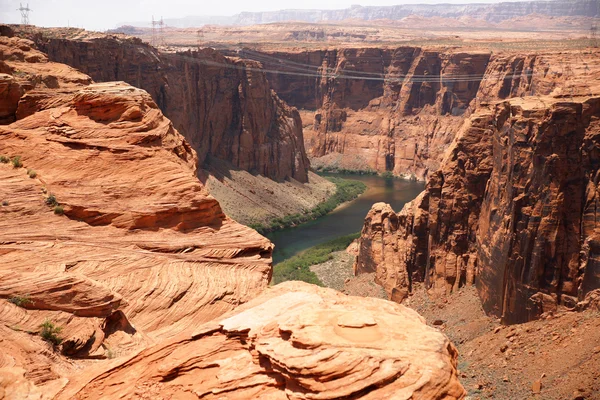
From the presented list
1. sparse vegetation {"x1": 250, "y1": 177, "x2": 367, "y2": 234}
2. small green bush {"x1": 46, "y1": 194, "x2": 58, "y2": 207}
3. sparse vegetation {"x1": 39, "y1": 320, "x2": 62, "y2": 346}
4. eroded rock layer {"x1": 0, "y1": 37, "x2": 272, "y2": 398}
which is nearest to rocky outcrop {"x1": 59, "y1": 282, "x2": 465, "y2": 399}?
sparse vegetation {"x1": 39, "y1": 320, "x2": 62, "y2": 346}

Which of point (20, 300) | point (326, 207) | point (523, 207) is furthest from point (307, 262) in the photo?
point (20, 300)

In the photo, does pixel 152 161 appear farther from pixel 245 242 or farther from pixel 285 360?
pixel 285 360

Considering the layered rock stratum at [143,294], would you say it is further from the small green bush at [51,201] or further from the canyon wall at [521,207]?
the canyon wall at [521,207]

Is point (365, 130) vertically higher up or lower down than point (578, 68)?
lower down

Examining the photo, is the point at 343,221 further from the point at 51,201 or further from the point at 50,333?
the point at 50,333

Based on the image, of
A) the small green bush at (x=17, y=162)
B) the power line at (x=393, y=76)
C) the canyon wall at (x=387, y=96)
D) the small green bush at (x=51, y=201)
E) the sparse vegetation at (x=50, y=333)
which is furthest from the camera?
the canyon wall at (x=387, y=96)

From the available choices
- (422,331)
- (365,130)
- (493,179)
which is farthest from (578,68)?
(422,331)

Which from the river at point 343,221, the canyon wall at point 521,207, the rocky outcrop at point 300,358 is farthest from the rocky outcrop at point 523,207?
the river at point 343,221
